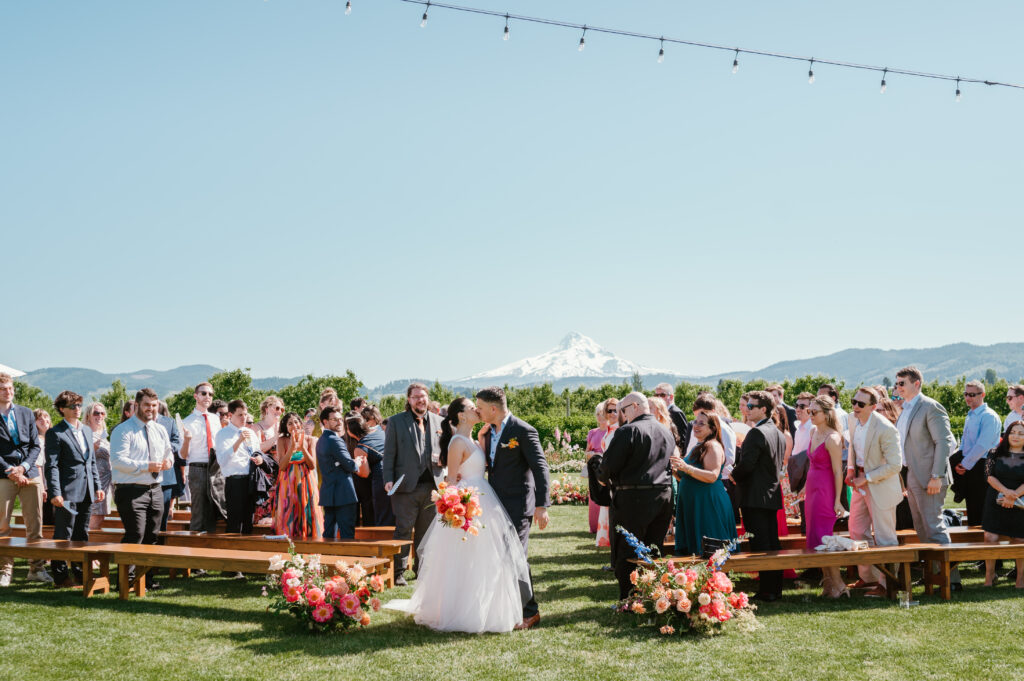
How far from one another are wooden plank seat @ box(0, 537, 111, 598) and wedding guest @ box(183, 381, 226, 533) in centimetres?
148

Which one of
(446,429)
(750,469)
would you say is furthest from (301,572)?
(750,469)

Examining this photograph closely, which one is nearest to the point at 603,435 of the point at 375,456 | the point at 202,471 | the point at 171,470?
the point at 375,456

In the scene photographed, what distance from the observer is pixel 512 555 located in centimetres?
632

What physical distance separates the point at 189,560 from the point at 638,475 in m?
4.17

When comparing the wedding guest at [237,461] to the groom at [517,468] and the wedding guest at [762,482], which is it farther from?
the wedding guest at [762,482]

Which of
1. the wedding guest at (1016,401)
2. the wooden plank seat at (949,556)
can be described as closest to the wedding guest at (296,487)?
the wooden plank seat at (949,556)

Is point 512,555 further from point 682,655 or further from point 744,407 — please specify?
point 744,407

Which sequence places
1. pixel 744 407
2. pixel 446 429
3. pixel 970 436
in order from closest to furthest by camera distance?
pixel 446 429 → pixel 744 407 → pixel 970 436

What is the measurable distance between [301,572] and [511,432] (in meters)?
2.07

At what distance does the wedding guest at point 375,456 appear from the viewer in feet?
31.1

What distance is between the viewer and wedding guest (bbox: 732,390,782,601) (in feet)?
23.3

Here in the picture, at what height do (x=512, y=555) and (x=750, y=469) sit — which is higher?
(x=750, y=469)

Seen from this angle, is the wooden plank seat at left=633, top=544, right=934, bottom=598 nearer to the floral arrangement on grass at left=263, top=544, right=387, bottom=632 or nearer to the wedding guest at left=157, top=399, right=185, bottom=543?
the floral arrangement on grass at left=263, top=544, right=387, bottom=632

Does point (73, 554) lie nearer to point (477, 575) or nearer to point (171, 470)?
point (171, 470)
